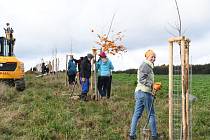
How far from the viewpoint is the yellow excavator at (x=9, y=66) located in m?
22.8

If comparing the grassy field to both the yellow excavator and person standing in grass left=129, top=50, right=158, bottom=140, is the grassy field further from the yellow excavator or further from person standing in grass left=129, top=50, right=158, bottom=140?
the yellow excavator

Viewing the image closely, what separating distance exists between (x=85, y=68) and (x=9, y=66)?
637 cm

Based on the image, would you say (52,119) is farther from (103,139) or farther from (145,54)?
(145,54)

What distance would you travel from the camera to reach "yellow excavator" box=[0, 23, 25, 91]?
2276 cm

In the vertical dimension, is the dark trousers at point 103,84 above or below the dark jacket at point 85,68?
below

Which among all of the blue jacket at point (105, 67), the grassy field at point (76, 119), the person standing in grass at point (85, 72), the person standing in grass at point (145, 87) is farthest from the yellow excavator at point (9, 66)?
the person standing in grass at point (145, 87)

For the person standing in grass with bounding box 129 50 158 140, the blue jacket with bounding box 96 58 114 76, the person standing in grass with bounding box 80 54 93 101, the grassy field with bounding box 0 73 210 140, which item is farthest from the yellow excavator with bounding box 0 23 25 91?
the person standing in grass with bounding box 129 50 158 140

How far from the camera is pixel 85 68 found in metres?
17.5

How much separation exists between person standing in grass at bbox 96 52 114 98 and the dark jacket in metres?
0.34

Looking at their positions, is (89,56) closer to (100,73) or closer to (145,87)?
(100,73)

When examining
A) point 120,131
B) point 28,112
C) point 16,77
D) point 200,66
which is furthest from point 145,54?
point 200,66

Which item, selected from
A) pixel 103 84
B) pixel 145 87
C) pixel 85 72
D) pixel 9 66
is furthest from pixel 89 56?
pixel 145 87

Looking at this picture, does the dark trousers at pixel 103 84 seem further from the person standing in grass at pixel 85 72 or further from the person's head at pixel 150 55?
the person's head at pixel 150 55

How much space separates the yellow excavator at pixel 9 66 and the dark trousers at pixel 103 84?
19.1 ft
